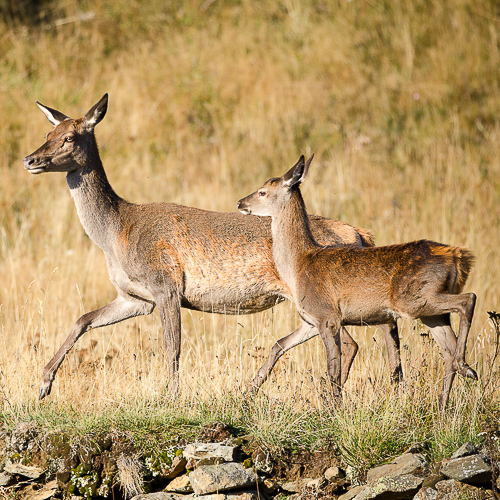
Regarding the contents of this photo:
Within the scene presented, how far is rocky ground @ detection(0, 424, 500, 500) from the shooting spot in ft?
16.9

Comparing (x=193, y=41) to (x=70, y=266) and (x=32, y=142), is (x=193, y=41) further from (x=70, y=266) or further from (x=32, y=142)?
(x=70, y=266)

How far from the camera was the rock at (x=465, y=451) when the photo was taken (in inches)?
205

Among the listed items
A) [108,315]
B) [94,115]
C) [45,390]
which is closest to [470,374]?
[108,315]

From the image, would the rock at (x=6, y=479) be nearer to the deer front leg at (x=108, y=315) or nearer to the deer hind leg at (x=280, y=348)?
the deer front leg at (x=108, y=315)

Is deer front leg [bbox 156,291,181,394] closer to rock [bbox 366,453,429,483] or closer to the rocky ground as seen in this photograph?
the rocky ground

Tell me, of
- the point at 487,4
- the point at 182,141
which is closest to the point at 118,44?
the point at 182,141

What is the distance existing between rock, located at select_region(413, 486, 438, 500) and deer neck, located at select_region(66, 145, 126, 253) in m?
4.09

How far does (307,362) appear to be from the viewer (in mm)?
Result: 8828

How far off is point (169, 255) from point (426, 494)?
3.63 m

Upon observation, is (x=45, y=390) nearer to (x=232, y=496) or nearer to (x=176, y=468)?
(x=176, y=468)

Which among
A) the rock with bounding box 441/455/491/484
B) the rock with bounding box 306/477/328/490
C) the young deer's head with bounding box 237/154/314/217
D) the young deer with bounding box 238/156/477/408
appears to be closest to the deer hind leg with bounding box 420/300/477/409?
the young deer with bounding box 238/156/477/408

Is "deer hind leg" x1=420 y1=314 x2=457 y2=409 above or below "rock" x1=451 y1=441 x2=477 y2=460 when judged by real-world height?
above

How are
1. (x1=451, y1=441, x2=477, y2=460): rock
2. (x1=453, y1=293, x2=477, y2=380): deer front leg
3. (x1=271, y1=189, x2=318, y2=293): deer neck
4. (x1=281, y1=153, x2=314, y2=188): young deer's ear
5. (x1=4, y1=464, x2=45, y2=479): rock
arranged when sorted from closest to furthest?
(x1=451, y1=441, x2=477, y2=460): rock → (x1=4, y1=464, x2=45, y2=479): rock → (x1=453, y1=293, x2=477, y2=380): deer front leg → (x1=271, y1=189, x2=318, y2=293): deer neck → (x1=281, y1=153, x2=314, y2=188): young deer's ear

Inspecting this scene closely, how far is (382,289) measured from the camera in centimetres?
628
